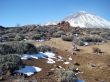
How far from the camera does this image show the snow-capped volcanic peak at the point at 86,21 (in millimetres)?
143000

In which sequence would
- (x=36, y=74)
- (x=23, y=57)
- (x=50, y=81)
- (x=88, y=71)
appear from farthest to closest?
(x=23, y=57), (x=88, y=71), (x=36, y=74), (x=50, y=81)

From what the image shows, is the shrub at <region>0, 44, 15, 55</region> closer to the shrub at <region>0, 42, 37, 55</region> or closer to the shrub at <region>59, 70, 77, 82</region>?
the shrub at <region>0, 42, 37, 55</region>

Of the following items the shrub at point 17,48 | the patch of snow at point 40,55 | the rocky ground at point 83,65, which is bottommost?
the rocky ground at point 83,65

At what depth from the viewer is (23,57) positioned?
2077 cm

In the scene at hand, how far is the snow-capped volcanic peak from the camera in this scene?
469 feet

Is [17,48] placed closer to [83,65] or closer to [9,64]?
[9,64]

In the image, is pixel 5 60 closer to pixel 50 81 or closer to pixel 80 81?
pixel 50 81

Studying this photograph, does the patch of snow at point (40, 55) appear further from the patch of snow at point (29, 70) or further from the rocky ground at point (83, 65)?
the patch of snow at point (29, 70)

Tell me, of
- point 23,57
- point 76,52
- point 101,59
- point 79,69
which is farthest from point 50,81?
point 76,52

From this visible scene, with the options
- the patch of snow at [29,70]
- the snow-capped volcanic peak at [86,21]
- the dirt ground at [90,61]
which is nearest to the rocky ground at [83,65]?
the dirt ground at [90,61]

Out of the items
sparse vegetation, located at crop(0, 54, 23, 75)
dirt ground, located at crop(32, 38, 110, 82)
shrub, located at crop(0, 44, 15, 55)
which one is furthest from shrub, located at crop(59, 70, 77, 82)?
shrub, located at crop(0, 44, 15, 55)

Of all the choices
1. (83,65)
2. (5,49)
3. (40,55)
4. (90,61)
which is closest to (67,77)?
(83,65)

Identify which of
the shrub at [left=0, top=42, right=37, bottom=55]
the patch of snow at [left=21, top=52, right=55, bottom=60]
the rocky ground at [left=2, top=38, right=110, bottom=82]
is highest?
the shrub at [left=0, top=42, right=37, bottom=55]

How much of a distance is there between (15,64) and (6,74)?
1.08 metres
